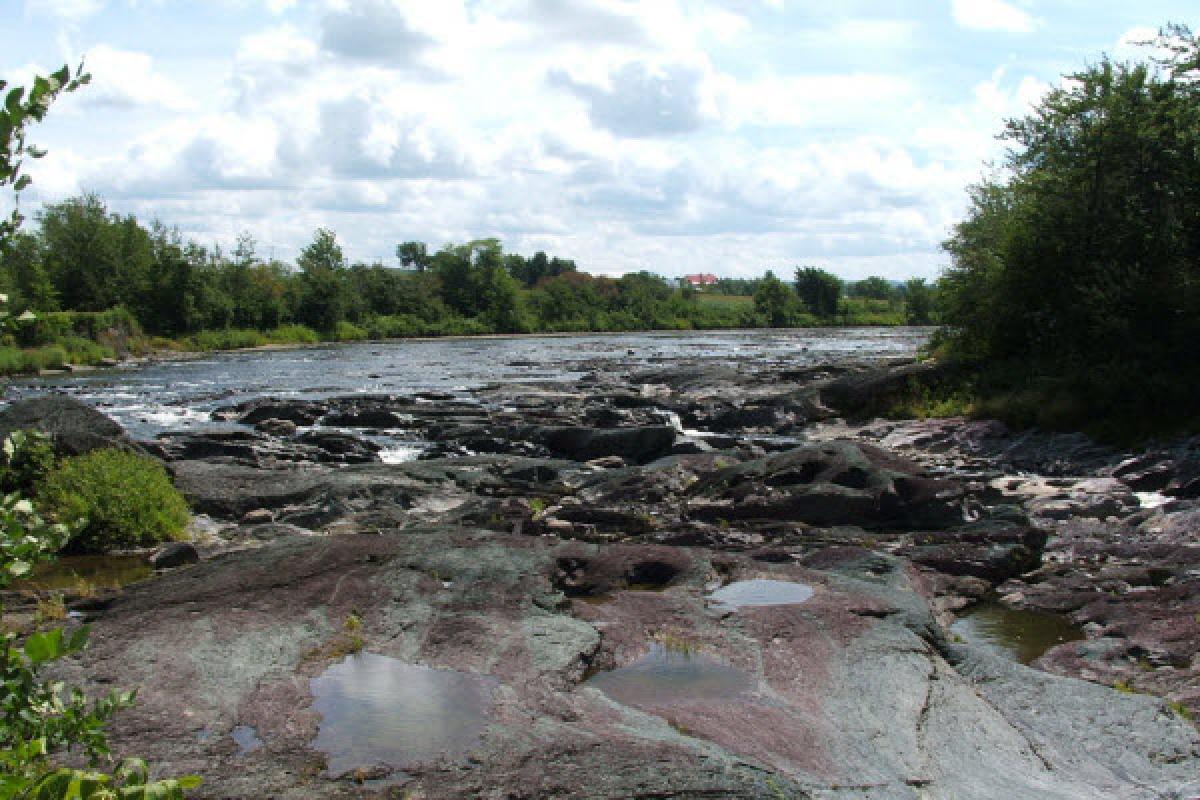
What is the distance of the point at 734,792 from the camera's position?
252 inches

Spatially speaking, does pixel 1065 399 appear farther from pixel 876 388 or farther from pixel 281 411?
pixel 281 411

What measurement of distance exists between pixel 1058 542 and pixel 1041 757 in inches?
323

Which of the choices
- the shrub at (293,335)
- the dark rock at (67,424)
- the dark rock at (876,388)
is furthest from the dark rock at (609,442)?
the shrub at (293,335)

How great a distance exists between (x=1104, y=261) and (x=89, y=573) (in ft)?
79.6

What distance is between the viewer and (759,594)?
11508 millimetres

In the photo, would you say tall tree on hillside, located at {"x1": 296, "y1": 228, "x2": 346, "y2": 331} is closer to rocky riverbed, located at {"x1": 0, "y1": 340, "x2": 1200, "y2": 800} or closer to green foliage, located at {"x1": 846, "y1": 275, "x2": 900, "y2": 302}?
rocky riverbed, located at {"x1": 0, "y1": 340, "x2": 1200, "y2": 800}

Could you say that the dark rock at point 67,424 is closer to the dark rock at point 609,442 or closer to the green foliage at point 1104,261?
the dark rock at point 609,442

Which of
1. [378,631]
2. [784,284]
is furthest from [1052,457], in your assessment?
[784,284]

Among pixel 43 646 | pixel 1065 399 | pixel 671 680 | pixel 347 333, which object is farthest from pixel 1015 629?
pixel 347 333

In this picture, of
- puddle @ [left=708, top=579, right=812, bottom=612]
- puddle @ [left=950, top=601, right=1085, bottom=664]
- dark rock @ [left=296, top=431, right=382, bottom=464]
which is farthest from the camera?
dark rock @ [left=296, top=431, right=382, bottom=464]

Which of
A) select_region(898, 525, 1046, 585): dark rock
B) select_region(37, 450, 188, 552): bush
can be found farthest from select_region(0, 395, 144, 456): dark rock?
select_region(898, 525, 1046, 585): dark rock

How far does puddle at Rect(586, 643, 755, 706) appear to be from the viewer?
836cm

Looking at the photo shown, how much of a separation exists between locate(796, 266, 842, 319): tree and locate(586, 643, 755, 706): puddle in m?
127

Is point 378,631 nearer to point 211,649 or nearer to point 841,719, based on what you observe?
point 211,649
